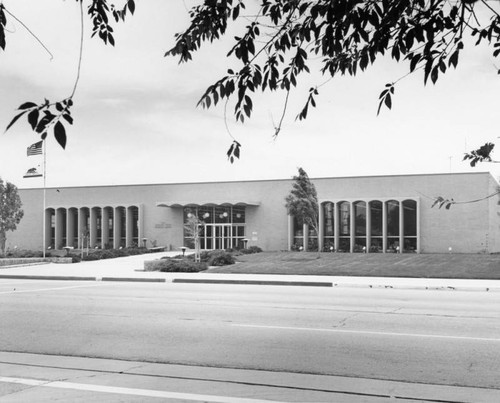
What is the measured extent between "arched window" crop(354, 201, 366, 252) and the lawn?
698 centimetres

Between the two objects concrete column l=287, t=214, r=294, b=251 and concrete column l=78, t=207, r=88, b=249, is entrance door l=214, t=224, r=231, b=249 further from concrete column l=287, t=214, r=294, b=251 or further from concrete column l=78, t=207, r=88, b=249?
concrete column l=78, t=207, r=88, b=249

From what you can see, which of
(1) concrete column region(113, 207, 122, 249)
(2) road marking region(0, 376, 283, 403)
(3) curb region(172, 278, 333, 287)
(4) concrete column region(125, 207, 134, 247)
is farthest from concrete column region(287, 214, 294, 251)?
(2) road marking region(0, 376, 283, 403)

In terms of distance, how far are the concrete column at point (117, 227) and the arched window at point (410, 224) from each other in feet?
73.3

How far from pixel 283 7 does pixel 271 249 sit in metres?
38.2

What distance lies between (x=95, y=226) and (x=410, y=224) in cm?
2529

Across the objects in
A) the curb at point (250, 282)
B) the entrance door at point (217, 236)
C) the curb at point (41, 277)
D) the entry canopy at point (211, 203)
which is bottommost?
the curb at point (41, 277)

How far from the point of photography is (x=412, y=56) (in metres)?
4.71

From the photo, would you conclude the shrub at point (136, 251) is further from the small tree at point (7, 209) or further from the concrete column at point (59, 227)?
the concrete column at point (59, 227)

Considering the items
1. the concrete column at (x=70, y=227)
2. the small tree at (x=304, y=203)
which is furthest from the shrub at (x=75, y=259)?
the small tree at (x=304, y=203)

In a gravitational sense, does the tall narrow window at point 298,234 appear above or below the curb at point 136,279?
above

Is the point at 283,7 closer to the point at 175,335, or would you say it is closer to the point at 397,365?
the point at 397,365

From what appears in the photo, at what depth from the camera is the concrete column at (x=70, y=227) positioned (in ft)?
162

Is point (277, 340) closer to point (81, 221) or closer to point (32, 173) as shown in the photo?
point (32, 173)

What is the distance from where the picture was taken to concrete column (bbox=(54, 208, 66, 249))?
163 feet
